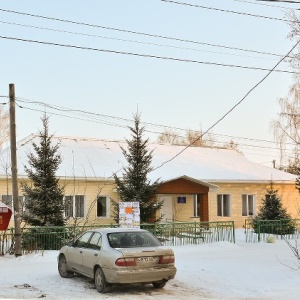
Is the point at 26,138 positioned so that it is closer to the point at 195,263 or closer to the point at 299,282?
the point at 195,263

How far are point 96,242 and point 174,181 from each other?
17365 millimetres

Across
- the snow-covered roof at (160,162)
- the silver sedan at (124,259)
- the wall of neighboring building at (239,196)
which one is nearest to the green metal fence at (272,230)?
the snow-covered roof at (160,162)

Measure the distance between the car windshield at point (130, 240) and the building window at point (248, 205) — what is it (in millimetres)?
22255

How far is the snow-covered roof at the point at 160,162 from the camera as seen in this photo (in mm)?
28000

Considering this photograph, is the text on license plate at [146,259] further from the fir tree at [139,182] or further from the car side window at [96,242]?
the fir tree at [139,182]

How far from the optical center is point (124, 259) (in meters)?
10.5

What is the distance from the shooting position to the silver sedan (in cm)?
1052

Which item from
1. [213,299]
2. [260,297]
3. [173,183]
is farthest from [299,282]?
[173,183]

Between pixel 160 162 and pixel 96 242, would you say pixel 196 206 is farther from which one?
pixel 96 242

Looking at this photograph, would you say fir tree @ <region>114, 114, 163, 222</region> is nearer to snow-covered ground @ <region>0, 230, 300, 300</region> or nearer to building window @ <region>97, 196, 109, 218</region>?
building window @ <region>97, 196, 109, 218</region>

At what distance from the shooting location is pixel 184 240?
69.3ft

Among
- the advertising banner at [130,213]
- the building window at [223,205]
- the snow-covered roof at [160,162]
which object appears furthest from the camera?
the building window at [223,205]

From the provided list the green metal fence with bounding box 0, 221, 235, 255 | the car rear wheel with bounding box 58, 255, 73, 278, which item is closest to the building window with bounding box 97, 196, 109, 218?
the green metal fence with bounding box 0, 221, 235, 255

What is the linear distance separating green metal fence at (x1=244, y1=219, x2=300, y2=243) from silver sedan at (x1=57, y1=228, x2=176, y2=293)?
13.7 metres
